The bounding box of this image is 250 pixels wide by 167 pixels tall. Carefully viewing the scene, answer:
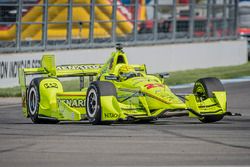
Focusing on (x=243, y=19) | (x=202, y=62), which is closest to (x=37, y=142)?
(x=202, y=62)

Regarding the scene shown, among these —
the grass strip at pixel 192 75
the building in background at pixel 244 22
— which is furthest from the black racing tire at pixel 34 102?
the building in background at pixel 244 22

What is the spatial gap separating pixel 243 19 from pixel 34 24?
1645 centimetres

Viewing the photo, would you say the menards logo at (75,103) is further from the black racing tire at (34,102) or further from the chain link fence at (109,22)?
the chain link fence at (109,22)

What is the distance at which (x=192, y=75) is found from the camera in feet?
99.5

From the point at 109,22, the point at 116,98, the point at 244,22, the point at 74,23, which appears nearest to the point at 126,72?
the point at 116,98

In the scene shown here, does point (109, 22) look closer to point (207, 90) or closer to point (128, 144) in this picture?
point (207, 90)

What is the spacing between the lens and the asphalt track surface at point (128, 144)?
36.4 feet

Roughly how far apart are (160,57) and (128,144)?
18.9m

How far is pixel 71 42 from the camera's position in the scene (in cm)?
2825

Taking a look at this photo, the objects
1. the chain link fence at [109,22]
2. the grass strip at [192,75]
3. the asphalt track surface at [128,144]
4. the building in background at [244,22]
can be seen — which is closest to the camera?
the asphalt track surface at [128,144]

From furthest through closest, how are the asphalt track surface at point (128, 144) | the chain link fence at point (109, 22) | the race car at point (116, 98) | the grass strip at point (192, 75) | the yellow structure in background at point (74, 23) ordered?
1. the yellow structure in background at point (74, 23)
2. the chain link fence at point (109, 22)
3. the grass strip at point (192, 75)
4. the race car at point (116, 98)
5. the asphalt track surface at point (128, 144)

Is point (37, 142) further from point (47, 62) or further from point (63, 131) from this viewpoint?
point (47, 62)

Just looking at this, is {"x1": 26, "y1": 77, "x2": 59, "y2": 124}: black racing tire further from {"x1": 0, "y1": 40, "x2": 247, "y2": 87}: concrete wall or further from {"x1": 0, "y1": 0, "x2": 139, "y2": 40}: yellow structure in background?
{"x1": 0, "y1": 0, "x2": 139, "y2": 40}: yellow structure in background

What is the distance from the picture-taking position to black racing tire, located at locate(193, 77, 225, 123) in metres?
16.3
